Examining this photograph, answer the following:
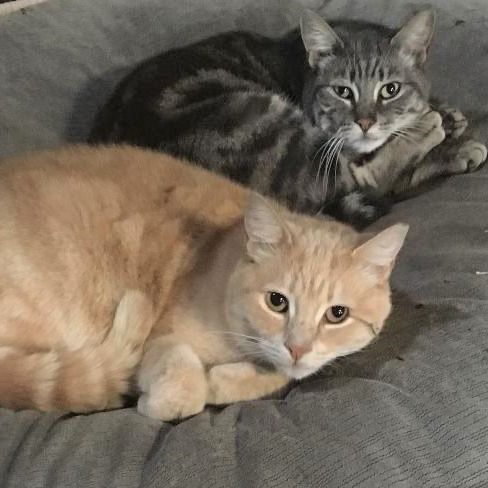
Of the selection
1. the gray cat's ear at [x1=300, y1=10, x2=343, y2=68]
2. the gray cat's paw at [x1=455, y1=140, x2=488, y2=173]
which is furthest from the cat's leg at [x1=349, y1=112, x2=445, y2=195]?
the gray cat's ear at [x1=300, y1=10, x2=343, y2=68]

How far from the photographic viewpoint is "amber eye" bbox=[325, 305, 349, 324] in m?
1.24

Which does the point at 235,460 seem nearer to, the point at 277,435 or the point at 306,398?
the point at 277,435

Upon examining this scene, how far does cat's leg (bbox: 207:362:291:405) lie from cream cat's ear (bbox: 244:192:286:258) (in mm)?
221

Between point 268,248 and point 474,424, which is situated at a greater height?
point 268,248

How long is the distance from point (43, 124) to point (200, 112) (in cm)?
54

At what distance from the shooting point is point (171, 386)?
49.0 inches

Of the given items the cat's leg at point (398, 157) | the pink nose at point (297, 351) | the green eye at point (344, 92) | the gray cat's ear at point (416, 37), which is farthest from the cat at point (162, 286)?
the gray cat's ear at point (416, 37)

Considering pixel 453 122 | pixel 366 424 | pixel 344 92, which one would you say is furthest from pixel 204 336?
pixel 453 122

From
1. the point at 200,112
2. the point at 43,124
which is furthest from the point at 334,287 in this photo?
the point at 43,124

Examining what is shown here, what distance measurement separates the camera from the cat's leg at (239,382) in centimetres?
131

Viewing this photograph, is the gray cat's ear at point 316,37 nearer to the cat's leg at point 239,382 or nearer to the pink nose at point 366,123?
the pink nose at point 366,123

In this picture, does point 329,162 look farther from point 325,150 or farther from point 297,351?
point 297,351

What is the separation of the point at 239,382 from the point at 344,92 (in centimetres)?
107

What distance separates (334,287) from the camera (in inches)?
48.7
